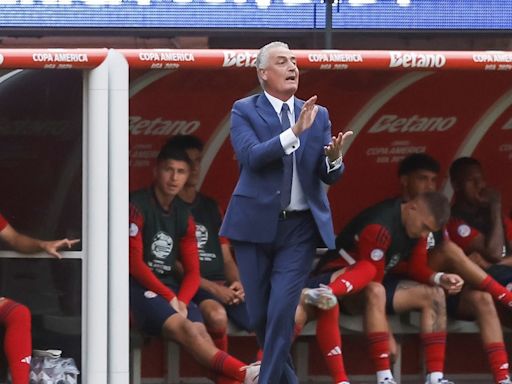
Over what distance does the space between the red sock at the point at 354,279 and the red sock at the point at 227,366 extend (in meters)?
0.63

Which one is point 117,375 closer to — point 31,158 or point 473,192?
point 31,158

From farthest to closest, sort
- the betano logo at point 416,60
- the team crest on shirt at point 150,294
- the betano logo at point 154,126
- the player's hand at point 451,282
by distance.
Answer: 1. the betano logo at point 154,126
2. the player's hand at point 451,282
3. the team crest on shirt at point 150,294
4. the betano logo at point 416,60

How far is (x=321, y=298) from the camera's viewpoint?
309 inches

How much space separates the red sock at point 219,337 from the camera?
8.04 m

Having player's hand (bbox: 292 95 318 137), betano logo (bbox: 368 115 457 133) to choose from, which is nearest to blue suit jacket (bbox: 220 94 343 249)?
player's hand (bbox: 292 95 318 137)

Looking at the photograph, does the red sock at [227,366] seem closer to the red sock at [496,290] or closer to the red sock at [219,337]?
the red sock at [219,337]

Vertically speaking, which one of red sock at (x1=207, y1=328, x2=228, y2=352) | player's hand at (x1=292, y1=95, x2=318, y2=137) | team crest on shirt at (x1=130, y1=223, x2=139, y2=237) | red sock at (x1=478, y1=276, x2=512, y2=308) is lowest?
red sock at (x1=207, y1=328, x2=228, y2=352)

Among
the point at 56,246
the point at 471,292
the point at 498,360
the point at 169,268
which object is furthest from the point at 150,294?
the point at 498,360

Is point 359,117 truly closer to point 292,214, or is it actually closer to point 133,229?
A: point 133,229

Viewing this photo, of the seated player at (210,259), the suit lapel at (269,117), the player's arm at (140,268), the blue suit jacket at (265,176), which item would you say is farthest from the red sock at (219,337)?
the suit lapel at (269,117)

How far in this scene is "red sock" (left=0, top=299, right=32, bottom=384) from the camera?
7477 mm

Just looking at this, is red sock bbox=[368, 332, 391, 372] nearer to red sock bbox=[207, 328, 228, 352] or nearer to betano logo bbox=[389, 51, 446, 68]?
red sock bbox=[207, 328, 228, 352]

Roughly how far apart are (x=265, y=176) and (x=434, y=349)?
2039mm

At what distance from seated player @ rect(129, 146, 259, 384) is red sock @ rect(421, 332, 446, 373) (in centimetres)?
100
